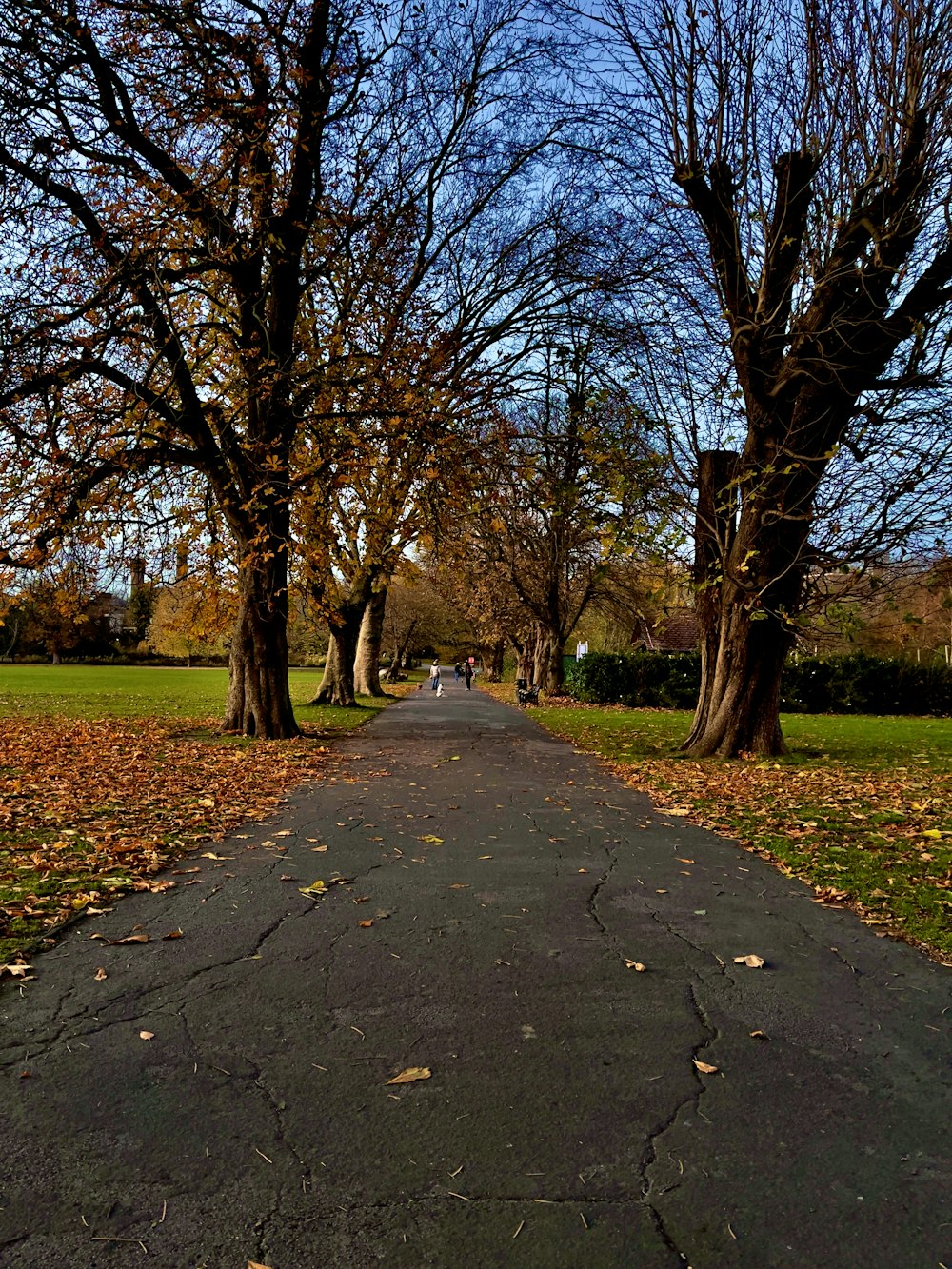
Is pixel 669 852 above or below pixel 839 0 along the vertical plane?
below

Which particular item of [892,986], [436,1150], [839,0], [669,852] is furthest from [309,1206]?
[839,0]

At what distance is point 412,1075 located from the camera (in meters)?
3.01

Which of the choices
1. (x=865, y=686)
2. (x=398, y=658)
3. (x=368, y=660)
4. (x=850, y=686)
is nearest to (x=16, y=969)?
(x=850, y=686)

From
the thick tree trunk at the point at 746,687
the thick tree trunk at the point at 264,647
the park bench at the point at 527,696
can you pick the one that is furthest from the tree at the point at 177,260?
the park bench at the point at 527,696

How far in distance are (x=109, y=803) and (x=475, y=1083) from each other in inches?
264

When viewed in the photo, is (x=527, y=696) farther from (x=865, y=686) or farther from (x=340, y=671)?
(x=865, y=686)

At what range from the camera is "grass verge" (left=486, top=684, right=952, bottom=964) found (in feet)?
18.3

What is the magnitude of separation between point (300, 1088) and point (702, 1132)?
1.39 m

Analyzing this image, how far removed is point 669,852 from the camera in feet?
22.5

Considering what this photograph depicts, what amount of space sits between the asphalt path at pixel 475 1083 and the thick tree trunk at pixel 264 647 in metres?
9.65

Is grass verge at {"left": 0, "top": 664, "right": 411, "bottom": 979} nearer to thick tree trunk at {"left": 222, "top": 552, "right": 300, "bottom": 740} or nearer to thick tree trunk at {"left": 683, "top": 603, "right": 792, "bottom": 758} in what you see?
thick tree trunk at {"left": 222, "top": 552, "right": 300, "bottom": 740}

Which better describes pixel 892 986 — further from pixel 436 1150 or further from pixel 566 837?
pixel 566 837

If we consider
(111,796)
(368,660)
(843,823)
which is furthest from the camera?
(368,660)

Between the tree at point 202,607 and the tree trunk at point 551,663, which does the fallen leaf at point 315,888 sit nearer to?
the tree at point 202,607
